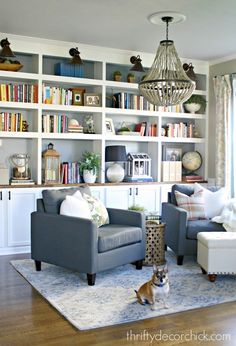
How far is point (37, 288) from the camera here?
13.8 ft

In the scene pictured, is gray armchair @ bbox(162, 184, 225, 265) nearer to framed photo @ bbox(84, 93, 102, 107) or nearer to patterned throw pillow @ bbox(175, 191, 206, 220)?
patterned throw pillow @ bbox(175, 191, 206, 220)

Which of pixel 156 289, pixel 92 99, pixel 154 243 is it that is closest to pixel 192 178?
pixel 92 99

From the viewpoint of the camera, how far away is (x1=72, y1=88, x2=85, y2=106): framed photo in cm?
603

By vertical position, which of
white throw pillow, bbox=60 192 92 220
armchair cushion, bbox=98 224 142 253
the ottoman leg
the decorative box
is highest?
the decorative box

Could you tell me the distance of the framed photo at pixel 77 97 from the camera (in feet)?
19.8

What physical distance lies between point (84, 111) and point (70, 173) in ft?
2.72

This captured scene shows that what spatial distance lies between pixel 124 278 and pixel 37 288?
870 mm

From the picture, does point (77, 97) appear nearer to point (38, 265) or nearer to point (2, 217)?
point (2, 217)

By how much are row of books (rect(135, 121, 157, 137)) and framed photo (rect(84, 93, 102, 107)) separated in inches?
28.9

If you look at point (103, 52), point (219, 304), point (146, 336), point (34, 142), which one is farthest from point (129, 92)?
point (146, 336)

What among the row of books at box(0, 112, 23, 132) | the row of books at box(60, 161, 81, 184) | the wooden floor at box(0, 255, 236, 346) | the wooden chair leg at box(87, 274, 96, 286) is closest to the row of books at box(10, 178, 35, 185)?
the row of books at box(60, 161, 81, 184)

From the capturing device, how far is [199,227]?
5.11 m

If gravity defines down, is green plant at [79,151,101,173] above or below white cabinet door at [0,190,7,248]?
above

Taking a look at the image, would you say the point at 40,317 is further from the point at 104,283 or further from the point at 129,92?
the point at 129,92
